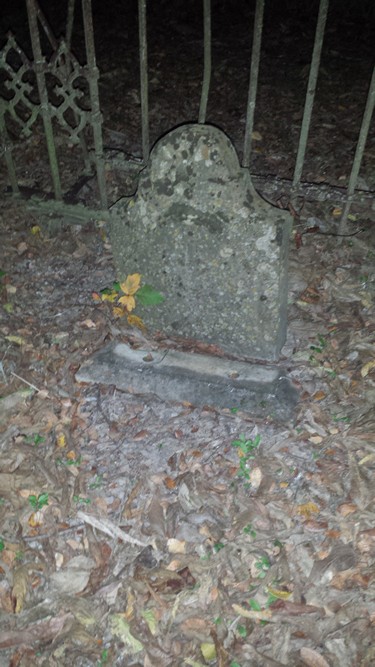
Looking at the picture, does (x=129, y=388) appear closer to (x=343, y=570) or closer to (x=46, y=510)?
(x=46, y=510)

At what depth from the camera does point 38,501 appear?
2.67 m

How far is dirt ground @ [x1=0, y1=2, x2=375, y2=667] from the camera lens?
2.27 meters

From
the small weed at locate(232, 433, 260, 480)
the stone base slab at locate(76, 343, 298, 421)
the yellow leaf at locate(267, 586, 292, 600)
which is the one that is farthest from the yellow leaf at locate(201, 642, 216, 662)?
the stone base slab at locate(76, 343, 298, 421)

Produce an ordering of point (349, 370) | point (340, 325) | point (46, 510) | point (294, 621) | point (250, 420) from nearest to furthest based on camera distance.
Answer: point (294, 621)
point (46, 510)
point (250, 420)
point (349, 370)
point (340, 325)

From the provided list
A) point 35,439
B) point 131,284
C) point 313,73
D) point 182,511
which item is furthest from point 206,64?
point 182,511

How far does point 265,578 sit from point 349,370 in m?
1.27

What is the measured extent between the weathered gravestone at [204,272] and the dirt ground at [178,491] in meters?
0.13

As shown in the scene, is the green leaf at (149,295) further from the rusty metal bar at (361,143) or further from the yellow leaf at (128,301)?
the rusty metal bar at (361,143)

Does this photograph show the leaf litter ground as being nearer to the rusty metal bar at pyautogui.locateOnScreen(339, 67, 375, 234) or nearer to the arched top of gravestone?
the rusty metal bar at pyautogui.locateOnScreen(339, 67, 375, 234)

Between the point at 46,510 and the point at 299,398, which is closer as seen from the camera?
the point at 46,510

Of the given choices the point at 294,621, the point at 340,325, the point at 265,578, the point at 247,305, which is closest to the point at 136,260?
the point at 247,305

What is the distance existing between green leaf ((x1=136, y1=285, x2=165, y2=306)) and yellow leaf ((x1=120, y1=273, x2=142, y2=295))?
3 centimetres

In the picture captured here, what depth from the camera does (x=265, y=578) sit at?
2406 mm

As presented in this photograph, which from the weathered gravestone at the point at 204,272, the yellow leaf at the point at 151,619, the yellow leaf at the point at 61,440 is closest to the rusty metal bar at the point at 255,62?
the weathered gravestone at the point at 204,272
